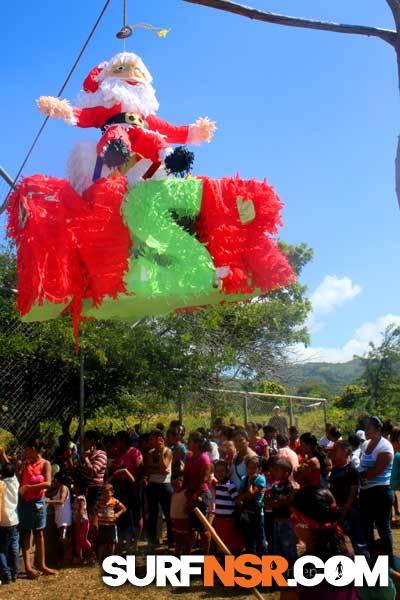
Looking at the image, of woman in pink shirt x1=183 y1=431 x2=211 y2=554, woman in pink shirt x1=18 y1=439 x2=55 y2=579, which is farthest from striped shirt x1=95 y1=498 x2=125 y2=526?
woman in pink shirt x1=183 y1=431 x2=211 y2=554

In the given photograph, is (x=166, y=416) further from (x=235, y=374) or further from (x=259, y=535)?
(x=259, y=535)

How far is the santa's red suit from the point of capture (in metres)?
3.36

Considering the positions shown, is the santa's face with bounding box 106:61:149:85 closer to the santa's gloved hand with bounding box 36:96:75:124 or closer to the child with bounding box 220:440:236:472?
the santa's gloved hand with bounding box 36:96:75:124

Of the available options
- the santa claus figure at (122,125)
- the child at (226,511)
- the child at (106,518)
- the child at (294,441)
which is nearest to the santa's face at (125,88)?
the santa claus figure at (122,125)

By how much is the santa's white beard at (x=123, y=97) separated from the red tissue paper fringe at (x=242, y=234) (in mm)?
564

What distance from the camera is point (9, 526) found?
16.4 ft

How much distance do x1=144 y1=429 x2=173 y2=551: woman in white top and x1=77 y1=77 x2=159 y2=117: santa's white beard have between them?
10.7 ft

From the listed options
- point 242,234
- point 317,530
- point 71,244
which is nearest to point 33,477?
point 71,244

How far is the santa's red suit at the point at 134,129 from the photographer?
11.0ft

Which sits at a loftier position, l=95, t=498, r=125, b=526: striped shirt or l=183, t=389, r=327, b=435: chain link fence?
l=183, t=389, r=327, b=435: chain link fence

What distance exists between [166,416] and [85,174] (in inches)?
261

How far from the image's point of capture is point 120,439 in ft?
21.2

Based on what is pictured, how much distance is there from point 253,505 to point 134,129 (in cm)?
300

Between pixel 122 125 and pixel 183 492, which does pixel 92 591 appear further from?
pixel 122 125
